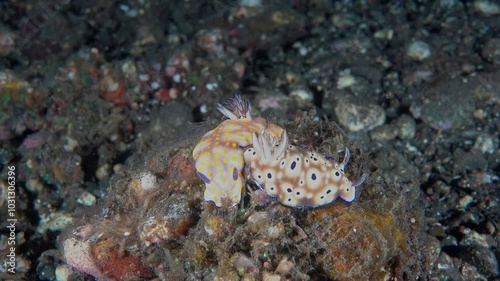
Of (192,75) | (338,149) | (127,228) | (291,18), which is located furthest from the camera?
(291,18)

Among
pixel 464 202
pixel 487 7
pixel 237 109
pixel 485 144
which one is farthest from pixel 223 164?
pixel 487 7

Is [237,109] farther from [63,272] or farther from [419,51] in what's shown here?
[419,51]

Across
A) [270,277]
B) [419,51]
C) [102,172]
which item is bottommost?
[102,172]

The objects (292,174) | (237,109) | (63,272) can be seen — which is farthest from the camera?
(63,272)

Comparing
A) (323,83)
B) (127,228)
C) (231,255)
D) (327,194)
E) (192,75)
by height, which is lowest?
(323,83)

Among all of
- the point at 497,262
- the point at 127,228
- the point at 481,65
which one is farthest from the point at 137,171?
the point at 481,65

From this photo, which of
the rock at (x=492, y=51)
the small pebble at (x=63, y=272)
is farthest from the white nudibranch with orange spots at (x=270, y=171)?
the rock at (x=492, y=51)

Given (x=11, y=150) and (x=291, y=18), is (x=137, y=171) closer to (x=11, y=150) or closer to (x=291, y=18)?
(x=11, y=150)

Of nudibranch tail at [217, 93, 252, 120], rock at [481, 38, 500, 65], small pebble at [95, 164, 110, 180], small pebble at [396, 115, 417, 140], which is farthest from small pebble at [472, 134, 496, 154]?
small pebble at [95, 164, 110, 180]
